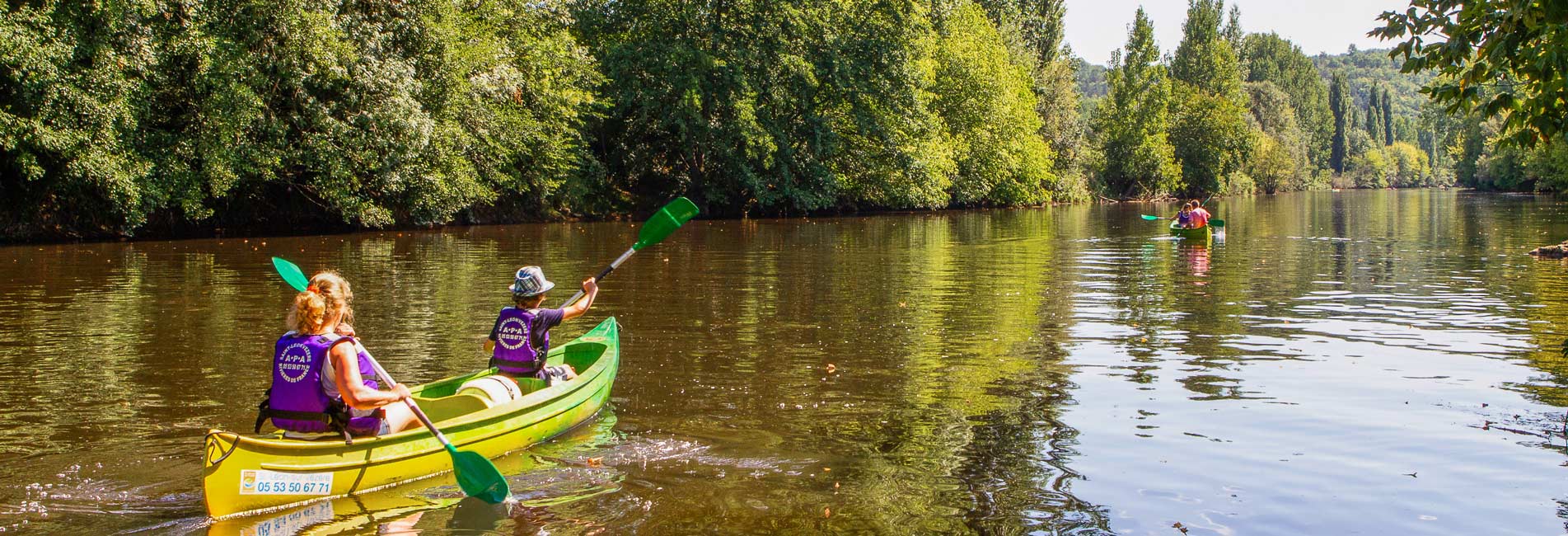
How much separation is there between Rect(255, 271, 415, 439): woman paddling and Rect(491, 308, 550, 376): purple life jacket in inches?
73.8

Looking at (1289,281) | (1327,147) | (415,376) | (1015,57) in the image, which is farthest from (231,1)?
(1327,147)

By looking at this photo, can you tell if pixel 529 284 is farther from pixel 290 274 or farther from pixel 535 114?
pixel 535 114

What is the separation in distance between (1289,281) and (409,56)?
26.2 meters

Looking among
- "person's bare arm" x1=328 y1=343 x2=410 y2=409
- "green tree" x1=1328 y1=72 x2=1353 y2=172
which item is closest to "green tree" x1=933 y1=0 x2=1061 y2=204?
"person's bare arm" x1=328 y1=343 x2=410 y2=409

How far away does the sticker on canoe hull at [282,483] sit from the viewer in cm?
700

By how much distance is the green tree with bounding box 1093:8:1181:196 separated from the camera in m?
83.9

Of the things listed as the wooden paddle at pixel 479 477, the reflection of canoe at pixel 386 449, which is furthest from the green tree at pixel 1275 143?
the wooden paddle at pixel 479 477

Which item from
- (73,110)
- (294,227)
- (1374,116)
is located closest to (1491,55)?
(73,110)

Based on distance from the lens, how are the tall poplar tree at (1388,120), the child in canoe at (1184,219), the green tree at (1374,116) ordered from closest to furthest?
1. the child in canoe at (1184,219)
2. the green tree at (1374,116)
3. the tall poplar tree at (1388,120)

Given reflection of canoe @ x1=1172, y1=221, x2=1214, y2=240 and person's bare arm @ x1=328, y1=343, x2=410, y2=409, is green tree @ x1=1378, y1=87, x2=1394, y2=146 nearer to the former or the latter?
reflection of canoe @ x1=1172, y1=221, x2=1214, y2=240

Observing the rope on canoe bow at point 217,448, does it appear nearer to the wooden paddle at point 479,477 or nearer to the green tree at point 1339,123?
the wooden paddle at point 479,477

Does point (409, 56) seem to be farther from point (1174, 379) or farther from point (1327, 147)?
point (1327, 147)

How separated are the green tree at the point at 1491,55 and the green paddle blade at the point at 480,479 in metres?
5.97

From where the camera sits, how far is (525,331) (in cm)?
957
